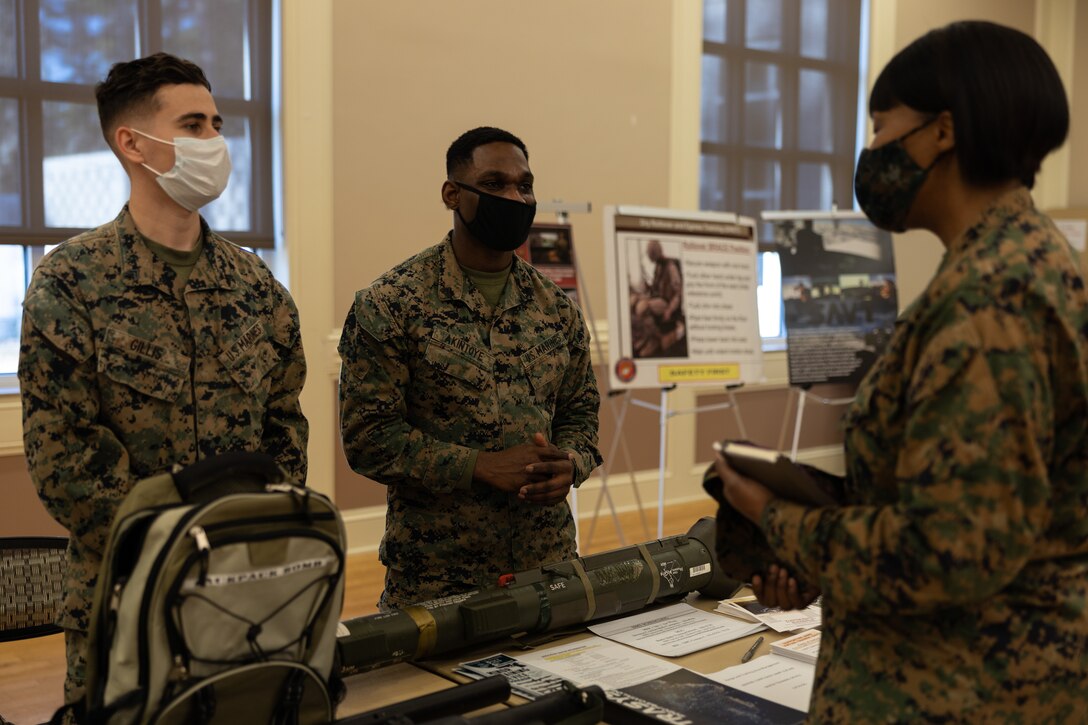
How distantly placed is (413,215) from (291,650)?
3.99 metres

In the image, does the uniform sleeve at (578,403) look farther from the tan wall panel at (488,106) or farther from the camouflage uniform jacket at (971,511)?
the tan wall panel at (488,106)

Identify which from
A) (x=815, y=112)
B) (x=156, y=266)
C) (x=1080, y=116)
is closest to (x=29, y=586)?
(x=156, y=266)

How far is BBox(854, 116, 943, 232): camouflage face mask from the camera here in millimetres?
1097

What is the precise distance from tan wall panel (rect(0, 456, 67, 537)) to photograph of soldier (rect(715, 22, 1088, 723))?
3.68 meters

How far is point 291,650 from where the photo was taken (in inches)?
48.2

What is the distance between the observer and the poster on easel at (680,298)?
4480 mm

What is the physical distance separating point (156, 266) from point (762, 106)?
542 cm

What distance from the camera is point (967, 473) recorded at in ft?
3.10

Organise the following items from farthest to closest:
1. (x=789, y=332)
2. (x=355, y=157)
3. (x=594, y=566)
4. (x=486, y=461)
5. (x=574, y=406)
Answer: (x=789, y=332) → (x=355, y=157) → (x=574, y=406) → (x=486, y=461) → (x=594, y=566)

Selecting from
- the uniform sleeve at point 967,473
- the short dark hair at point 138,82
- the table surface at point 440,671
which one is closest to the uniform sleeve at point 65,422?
the short dark hair at point 138,82

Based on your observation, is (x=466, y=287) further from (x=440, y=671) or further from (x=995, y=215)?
(x=995, y=215)

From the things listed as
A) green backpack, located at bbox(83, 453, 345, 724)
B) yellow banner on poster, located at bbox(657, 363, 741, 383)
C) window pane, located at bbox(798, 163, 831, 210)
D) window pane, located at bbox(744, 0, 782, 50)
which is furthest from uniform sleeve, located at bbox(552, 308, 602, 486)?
window pane, located at bbox(798, 163, 831, 210)

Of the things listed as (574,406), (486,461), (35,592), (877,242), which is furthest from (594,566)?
(877,242)

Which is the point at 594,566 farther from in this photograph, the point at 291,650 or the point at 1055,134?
the point at 1055,134
